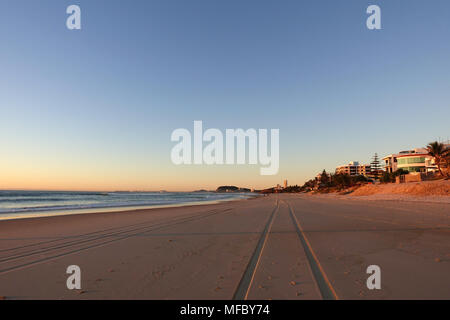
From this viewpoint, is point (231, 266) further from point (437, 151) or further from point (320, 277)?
point (437, 151)

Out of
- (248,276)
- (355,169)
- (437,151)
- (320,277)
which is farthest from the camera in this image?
(355,169)

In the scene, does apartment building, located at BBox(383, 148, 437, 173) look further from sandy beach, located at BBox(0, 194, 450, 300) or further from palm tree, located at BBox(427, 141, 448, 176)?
sandy beach, located at BBox(0, 194, 450, 300)

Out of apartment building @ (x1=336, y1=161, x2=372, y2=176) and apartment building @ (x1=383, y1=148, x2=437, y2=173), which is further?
apartment building @ (x1=336, y1=161, x2=372, y2=176)

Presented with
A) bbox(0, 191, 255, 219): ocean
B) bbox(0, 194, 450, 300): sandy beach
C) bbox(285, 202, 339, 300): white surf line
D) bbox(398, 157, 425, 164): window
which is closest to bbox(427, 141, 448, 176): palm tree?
bbox(398, 157, 425, 164): window

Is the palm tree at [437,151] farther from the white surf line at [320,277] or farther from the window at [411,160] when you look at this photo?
the white surf line at [320,277]

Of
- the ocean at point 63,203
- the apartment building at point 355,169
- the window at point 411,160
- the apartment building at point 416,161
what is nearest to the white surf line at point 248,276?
the ocean at point 63,203

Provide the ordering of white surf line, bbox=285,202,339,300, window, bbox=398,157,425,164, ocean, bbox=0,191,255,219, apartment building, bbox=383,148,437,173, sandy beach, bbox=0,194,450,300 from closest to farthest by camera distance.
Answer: white surf line, bbox=285,202,339,300
sandy beach, bbox=0,194,450,300
ocean, bbox=0,191,255,219
apartment building, bbox=383,148,437,173
window, bbox=398,157,425,164

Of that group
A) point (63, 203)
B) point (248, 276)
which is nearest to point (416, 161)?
point (248, 276)

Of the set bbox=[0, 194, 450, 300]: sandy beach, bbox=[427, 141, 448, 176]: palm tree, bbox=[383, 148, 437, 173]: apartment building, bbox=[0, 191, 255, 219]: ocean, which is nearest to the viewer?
bbox=[0, 194, 450, 300]: sandy beach

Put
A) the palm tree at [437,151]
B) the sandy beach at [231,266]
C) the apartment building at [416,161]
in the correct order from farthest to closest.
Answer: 1. the apartment building at [416,161]
2. the palm tree at [437,151]
3. the sandy beach at [231,266]

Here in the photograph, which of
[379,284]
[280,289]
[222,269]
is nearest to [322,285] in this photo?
[280,289]

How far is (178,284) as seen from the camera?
4.54 m
